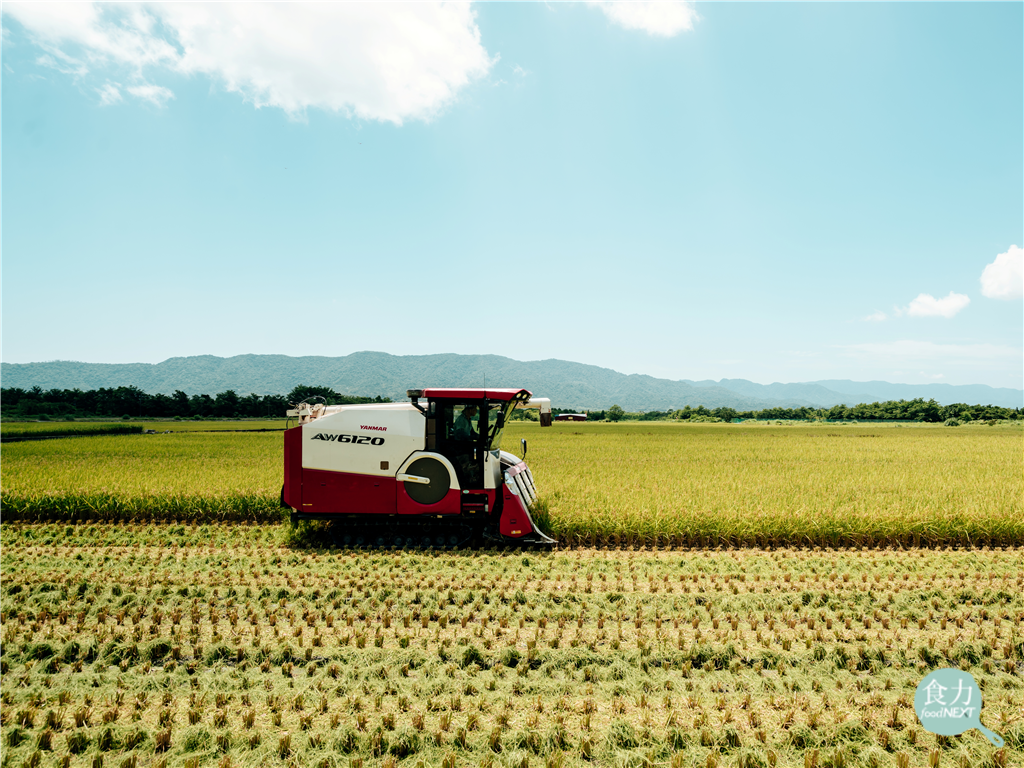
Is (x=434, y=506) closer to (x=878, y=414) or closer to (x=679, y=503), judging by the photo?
(x=679, y=503)

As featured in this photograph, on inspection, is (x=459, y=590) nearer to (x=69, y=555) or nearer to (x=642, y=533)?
(x=642, y=533)

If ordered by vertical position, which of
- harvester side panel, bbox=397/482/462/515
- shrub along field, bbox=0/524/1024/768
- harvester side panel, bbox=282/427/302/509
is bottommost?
shrub along field, bbox=0/524/1024/768

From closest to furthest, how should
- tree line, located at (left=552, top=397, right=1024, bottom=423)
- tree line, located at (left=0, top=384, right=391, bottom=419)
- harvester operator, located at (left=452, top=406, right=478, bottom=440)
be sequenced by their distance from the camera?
1. harvester operator, located at (left=452, top=406, right=478, bottom=440)
2. tree line, located at (left=0, top=384, right=391, bottom=419)
3. tree line, located at (left=552, top=397, right=1024, bottom=423)

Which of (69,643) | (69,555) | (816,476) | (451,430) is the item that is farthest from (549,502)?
(816,476)

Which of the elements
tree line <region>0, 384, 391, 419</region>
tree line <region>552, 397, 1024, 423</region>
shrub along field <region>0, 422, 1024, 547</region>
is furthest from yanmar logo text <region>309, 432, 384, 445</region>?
tree line <region>552, 397, 1024, 423</region>

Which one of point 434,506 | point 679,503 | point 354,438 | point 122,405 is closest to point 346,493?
point 354,438

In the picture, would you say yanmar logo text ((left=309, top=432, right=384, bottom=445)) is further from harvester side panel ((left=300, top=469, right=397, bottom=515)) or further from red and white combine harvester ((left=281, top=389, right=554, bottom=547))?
harvester side panel ((left=300, top=469, right=397, bottom=515))

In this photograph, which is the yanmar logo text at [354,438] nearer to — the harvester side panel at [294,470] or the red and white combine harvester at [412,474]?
the red and white combine harvester at [412,474]

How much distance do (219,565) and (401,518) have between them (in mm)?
2780

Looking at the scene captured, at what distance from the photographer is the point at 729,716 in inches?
165

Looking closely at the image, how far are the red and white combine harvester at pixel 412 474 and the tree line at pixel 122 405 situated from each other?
54187 millimetres

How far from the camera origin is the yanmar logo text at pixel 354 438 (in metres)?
9.15

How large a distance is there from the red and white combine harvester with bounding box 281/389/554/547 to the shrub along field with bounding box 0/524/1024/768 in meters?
1.04

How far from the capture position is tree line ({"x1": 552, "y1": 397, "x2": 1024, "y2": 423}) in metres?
74.2
